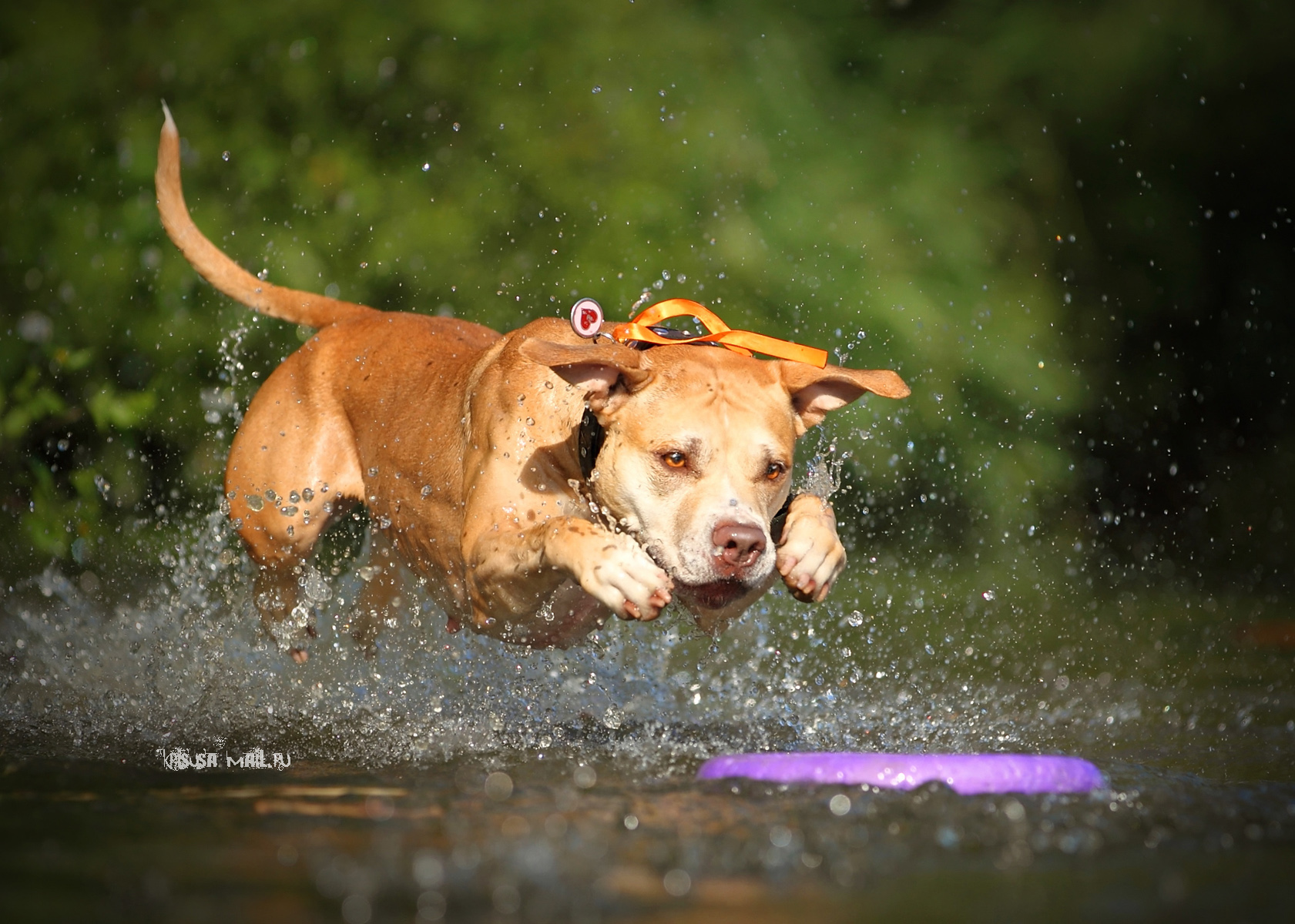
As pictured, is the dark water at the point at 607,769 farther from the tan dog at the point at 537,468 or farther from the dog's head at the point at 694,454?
the dog's head at the point at 694,454

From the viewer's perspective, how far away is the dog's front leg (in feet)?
12.1

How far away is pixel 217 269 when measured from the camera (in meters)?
5.75

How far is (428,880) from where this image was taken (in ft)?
8.31

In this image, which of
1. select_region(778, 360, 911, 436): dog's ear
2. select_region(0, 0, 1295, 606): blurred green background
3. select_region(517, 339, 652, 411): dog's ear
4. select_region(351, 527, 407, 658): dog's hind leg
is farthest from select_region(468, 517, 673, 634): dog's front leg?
select_region(0, 0, 1295, 606): blurred green background

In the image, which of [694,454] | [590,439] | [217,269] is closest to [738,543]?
[694,454]

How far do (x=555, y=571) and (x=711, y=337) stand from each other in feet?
3.14

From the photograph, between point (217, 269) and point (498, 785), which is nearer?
point (498, 785)

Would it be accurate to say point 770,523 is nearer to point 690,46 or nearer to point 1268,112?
point 690,46

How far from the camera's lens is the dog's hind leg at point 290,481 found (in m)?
5.48

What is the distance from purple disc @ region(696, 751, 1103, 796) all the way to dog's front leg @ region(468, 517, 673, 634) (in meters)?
0.51

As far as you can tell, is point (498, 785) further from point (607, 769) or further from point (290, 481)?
point (290, 481)

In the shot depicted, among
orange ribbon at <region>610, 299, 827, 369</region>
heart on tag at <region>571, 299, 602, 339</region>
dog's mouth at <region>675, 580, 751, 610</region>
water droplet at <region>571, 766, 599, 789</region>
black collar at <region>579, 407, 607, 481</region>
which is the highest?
heart on tag at <region>571, 299, 602, 339</region>

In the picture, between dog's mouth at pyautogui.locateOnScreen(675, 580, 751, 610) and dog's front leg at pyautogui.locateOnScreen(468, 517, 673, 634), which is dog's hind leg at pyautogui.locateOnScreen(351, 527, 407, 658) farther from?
dog's mouth at pyautogui.locateOnScreen(675, 580, 751, 610)

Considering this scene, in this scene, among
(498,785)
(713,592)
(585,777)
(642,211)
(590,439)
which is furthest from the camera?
(642,211)
